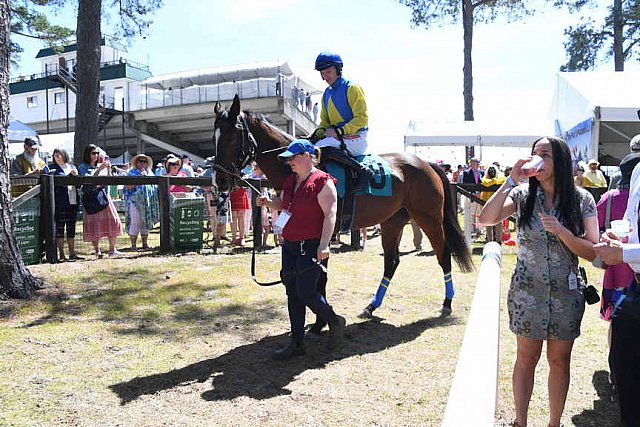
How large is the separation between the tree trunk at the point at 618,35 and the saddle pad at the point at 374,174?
24.1 meters

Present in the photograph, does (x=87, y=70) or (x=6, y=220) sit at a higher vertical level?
(x=87, y=70)

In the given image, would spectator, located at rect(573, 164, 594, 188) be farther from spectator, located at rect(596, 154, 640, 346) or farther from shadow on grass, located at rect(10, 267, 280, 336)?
shadow on grass, located at rect(10, 267, 280, 336)

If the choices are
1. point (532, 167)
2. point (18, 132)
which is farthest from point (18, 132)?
point (532, 167)

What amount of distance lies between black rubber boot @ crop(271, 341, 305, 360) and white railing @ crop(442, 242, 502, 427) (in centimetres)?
323

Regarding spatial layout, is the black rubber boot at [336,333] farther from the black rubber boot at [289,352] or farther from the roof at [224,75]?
the roof at [224,75]

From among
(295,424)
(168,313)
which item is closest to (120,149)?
(168,313)

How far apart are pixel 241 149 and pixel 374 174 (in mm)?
1566

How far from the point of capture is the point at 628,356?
2600 mm

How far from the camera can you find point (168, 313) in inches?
231

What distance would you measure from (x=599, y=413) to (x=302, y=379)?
7.16 feet

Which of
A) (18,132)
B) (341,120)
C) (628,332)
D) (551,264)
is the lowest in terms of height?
(628,332)

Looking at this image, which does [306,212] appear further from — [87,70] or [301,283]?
[87,70]

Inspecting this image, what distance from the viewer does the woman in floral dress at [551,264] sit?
3053 mm

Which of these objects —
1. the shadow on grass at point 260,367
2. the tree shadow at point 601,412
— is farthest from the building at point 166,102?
the tree shadow at point 601,412
